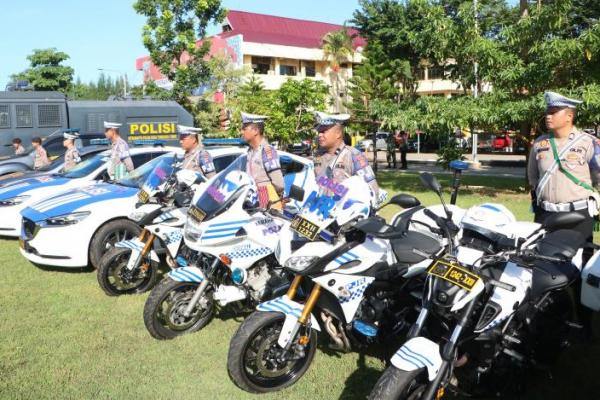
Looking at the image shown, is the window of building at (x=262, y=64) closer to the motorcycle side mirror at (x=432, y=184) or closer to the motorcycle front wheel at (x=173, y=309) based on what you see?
the motorcycle front wheel at (x=173, y=309)

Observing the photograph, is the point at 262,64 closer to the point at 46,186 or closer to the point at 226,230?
the point at 46,186

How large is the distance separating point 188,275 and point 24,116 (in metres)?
14.9

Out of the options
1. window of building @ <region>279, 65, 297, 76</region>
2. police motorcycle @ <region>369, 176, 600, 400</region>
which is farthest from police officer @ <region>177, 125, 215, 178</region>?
window of building @ <region>279, 65, 297, 76</region>

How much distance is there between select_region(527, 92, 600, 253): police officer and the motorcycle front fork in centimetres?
354

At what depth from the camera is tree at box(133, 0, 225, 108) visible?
69.5ft

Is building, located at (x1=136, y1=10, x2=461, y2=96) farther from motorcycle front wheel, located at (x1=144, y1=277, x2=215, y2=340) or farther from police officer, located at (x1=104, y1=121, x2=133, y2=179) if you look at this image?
motorcycle front wheel, located at (x1=144, y1=277, x2=215, y2=340)

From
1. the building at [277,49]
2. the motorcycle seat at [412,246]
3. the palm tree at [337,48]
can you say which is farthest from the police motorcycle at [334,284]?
the palm tree at [337,48]

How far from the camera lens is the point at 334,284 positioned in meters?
3.54

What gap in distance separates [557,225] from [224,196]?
2.39 m

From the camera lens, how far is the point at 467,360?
10.4ft

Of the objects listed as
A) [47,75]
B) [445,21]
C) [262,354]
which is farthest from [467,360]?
[47,75]

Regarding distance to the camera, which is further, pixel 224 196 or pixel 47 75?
pixel 47 75

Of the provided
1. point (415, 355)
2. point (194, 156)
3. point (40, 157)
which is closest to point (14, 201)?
point (194, 156)

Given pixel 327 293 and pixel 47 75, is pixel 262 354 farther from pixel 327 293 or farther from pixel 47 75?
pixel 47 75
